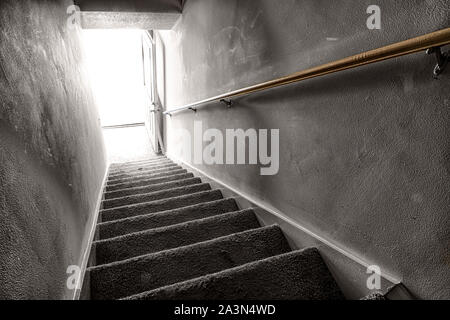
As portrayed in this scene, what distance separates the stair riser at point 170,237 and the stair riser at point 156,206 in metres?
0.59

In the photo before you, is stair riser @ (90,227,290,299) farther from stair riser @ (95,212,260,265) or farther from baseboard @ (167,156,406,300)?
stair riser @ (95,212,260,265)

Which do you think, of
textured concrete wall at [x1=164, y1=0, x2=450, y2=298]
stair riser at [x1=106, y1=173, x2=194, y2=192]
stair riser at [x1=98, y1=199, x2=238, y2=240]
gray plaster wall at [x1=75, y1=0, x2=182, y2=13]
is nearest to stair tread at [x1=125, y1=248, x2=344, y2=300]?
textured concrete wall at [x1=164, y1=0, x2=450, y2=298]

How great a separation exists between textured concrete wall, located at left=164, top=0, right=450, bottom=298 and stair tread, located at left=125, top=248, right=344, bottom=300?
201 mm

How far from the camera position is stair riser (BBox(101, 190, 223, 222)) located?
7.86 ft

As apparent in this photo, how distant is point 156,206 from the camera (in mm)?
2494

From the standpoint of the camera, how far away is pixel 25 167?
41.4 inches

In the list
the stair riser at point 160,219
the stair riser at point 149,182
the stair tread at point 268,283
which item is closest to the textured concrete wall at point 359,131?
the stair tread at point 268,283

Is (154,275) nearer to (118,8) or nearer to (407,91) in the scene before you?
(407,91)

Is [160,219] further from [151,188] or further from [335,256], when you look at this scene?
[335,256]


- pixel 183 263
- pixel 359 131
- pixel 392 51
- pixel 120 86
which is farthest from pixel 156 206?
pixel 120 86

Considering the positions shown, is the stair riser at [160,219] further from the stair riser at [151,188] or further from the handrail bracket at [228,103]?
the stair riser at [151,188]

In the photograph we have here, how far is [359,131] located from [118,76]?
31.4 feet

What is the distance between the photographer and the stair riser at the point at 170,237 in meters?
1.76
